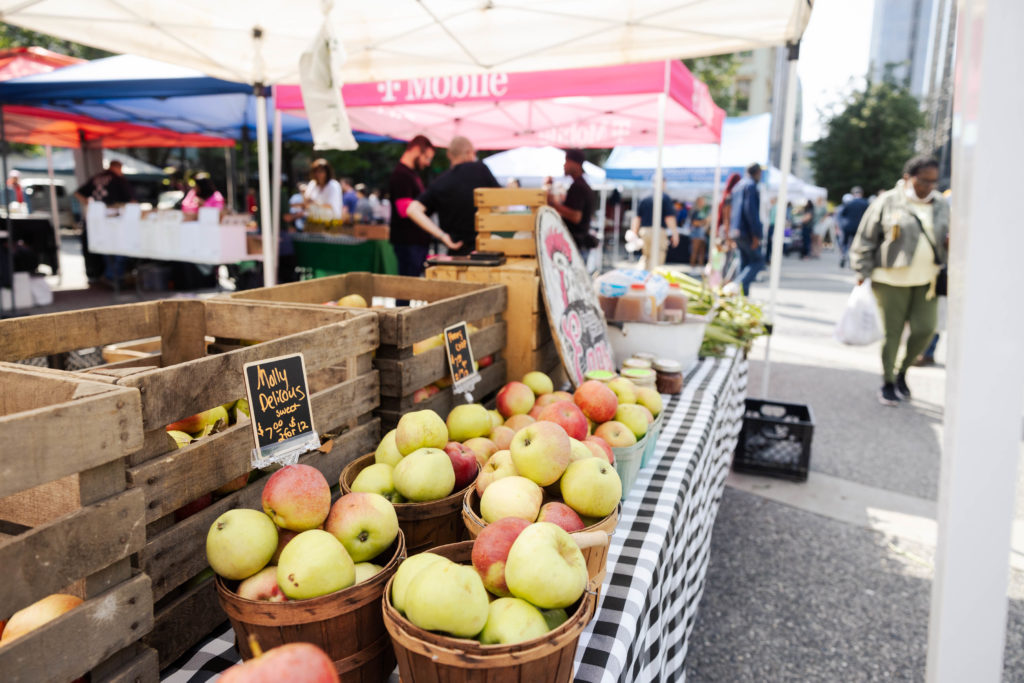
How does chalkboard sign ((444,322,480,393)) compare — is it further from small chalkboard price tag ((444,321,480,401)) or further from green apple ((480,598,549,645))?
green apple ((480,598,549,645))

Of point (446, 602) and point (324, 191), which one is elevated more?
point (324, 191)

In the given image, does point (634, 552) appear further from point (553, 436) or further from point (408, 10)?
point (408, 10)

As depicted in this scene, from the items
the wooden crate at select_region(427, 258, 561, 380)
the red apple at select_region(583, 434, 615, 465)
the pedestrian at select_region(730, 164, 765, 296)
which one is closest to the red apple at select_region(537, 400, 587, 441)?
the red apple at select_region(583, 434, 615, 465)

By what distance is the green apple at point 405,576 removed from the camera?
3.57ft

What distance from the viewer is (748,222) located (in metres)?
9.66

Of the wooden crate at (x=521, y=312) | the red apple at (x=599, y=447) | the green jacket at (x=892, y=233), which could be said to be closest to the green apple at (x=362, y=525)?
the red apple at (x=599, y=447)

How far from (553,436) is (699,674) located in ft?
5.37

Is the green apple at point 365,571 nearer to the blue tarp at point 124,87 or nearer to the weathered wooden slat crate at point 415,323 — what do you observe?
the weathered wooden slat crate at point 415,323

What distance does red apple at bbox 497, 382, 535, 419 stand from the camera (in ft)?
7.04

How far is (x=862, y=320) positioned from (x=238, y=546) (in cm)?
620

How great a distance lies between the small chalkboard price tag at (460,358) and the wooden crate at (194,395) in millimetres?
321

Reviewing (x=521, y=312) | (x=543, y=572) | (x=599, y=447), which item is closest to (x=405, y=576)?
(x=543, y=572)

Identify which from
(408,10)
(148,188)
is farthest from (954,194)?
(148,188)

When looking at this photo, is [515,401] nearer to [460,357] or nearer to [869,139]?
[460,357]
